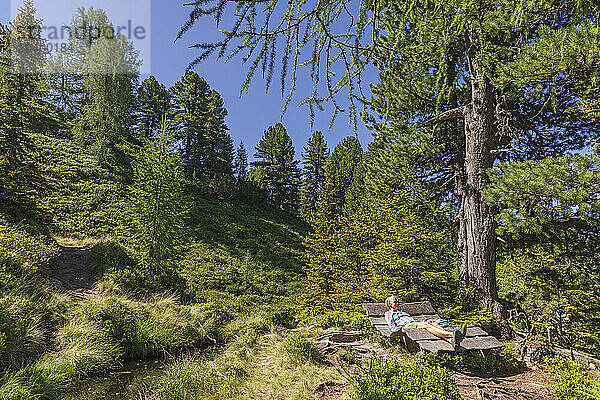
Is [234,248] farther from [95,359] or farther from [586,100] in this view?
[586,100]

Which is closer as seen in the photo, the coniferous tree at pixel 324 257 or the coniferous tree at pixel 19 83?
the coniferous tree at pixel 19 83

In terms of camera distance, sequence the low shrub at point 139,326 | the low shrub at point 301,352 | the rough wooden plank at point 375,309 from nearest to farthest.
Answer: the low shrub at point 301,352, the rough wooden plank at point 375,309, the low shrub at point 139,326

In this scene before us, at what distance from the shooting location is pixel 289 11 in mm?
1997

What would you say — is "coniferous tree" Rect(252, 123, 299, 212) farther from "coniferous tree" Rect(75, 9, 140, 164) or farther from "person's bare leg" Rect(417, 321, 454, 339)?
"person's bare leg" Rect(417, 321, 454, 339)

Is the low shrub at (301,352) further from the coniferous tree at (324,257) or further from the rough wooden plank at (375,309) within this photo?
the coniferous tree at (324,257)

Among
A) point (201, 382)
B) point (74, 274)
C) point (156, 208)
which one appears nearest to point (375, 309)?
point (201, 382)

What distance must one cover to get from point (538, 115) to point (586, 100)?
119cm

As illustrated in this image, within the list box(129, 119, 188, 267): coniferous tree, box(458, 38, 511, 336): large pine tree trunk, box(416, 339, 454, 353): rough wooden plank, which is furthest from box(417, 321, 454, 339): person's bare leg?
box(129, 119, 188, 267): coniferous tree

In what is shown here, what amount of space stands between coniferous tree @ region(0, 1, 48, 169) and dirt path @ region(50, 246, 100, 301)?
12.9 feet

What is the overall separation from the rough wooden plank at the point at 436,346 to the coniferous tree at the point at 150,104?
33773 mm

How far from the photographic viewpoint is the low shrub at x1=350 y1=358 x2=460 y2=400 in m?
3.01

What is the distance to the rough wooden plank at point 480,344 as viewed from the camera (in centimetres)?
454

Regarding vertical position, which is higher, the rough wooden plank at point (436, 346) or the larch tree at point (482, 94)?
the larch tree at point (482, 94)

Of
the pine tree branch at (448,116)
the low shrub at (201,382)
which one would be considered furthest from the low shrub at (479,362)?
the pine tree branch at (448,116)
